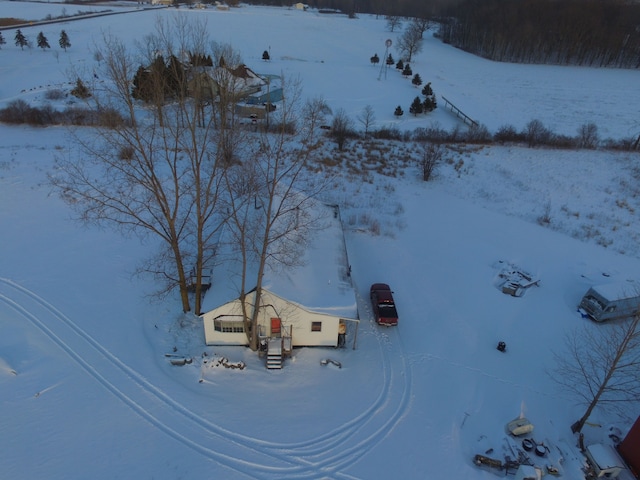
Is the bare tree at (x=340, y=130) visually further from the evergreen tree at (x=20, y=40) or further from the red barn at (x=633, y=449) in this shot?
the evergreen tree at (x=20, y=40)

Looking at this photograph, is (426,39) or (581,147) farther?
(426,39)

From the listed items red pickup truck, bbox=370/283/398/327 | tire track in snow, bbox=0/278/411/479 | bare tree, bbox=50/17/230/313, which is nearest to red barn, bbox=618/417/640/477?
tire track in snow, bbox=0/278/411/479

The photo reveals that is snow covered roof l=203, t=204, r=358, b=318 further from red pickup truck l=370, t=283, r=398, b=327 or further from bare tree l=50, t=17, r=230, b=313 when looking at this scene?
red pickup truck l=370, t=283, r=398, b=327

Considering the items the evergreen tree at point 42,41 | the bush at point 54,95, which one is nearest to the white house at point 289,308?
the bush at point 54,95

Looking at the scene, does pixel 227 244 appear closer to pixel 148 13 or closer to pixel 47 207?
pixel 47 207

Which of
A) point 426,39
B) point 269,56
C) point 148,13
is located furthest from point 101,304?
point 148,13

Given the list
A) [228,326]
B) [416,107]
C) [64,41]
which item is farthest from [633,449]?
[64,41]
